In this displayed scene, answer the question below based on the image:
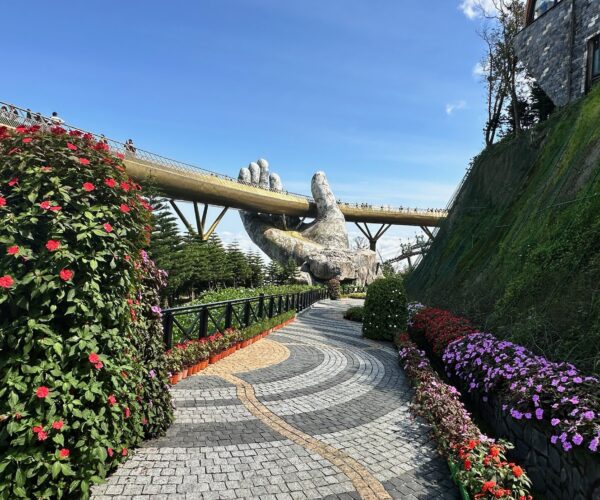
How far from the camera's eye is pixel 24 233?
308 centimetres

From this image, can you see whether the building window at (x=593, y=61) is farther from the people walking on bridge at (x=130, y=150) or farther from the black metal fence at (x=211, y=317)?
the people walking on bridge at (x=130, y=150)

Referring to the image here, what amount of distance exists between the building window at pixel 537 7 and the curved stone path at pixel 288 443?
19.1 meters

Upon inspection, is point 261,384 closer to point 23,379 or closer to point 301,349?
point 301,349

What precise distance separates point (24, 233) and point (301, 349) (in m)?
8.01

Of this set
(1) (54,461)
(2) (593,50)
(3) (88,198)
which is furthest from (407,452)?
(2) (593,50)

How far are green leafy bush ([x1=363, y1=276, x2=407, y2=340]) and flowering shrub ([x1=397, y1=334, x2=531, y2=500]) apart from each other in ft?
18.5

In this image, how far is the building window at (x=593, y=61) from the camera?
14.1m

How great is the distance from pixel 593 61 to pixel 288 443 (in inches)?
711

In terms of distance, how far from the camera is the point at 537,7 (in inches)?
721

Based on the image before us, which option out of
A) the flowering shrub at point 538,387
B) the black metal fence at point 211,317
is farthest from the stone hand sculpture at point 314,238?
the flowering shrub at point 538,387

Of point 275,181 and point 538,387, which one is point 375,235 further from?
point 538,387

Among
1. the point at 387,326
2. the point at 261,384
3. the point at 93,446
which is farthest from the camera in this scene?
the point at 387,326

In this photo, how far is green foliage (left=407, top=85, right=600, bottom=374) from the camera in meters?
5.80

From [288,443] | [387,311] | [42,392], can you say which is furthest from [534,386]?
[387,311]
